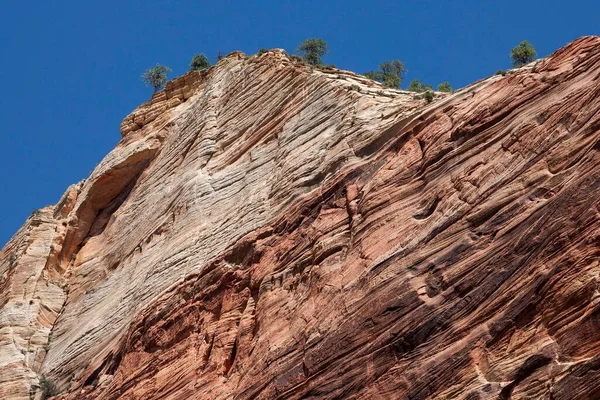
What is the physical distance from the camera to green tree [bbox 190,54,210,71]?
47938 mm

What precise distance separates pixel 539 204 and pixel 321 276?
6066 millimetres

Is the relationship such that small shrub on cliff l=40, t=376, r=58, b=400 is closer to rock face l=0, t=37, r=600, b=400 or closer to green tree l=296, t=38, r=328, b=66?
rock face l=0, t=37, r=600, b=400

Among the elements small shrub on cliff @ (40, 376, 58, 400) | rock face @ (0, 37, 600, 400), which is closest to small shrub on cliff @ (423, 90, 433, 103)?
rock face @ (0, 37, 600, 400)

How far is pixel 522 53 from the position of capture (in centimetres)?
3966

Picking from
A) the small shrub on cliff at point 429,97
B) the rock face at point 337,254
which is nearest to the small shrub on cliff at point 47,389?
the rock face at point 337,254

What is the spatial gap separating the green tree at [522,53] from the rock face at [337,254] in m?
7.16

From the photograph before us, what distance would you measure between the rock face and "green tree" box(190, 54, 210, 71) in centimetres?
532

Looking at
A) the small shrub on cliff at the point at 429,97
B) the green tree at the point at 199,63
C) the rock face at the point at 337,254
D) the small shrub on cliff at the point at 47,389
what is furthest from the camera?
the green tree at the point at 199,63

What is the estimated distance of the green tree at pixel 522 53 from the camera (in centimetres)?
3947

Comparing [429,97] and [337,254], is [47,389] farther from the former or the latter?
[429,97]

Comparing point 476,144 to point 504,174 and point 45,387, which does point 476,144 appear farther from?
point 45,387

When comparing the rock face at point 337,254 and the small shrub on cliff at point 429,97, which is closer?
the rock face at point 337,254

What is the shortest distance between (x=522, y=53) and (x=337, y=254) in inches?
575

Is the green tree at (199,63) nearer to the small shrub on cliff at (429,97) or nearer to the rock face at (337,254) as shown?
the rock face at (337,254)
